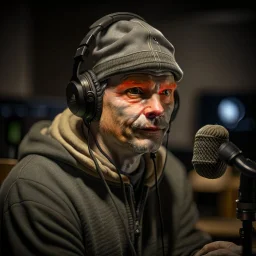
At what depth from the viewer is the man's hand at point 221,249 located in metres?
1.18

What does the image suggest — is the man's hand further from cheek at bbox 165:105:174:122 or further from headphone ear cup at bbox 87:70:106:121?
headphone ear cup at bbox 87:70:106:121

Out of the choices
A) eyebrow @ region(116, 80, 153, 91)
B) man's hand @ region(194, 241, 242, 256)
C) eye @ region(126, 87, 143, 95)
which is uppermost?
eyebrow @ region(116, 80, 153, 91)

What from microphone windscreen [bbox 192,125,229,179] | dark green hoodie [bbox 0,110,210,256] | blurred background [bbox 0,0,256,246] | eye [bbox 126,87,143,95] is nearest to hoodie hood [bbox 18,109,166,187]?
dark green hoodie [bbox 0,110,210,256]

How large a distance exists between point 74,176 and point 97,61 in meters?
0.33

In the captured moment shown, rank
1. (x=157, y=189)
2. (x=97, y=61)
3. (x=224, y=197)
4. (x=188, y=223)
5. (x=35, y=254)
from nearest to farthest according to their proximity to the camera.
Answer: (x=35, y=254)
(x=97, y=61)
(x=157, y=189)
(x=188, y=223)
(x=224, y=197)

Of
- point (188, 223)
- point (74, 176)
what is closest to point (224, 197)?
point (188, 223)

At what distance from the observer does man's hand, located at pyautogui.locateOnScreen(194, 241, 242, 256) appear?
46.4 inches

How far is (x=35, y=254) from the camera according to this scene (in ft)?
3.92

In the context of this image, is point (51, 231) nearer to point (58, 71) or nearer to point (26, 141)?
point (26, 141)

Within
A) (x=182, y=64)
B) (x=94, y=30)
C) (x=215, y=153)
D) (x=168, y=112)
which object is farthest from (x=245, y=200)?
(x=182, y=64)

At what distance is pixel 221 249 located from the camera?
1249 mm

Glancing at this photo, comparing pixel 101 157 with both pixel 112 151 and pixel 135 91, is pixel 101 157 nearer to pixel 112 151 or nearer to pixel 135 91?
pixel 112 151

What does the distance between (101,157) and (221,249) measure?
0.42 meters

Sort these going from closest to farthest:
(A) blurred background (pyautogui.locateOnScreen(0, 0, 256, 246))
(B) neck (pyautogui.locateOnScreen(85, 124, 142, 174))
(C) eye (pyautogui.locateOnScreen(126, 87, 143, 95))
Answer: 1. (C) eye (pyautogui.locateOnScreen(126, 87, 143, 95))
2. (B) neck (pyautogui.locateOnScreen(85, 124, 142, 174))
3. (A) blurred background (pyautogui.locateOnScreen(0, 0, 256, 246))
